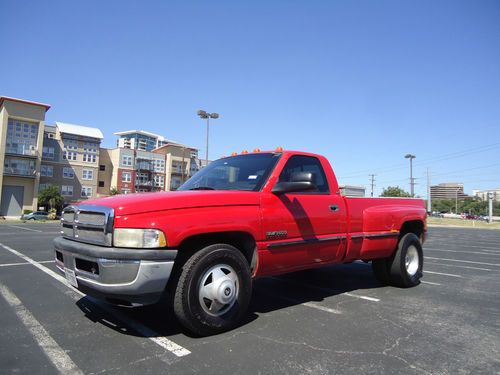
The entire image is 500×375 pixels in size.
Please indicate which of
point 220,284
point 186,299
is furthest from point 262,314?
point 186,299

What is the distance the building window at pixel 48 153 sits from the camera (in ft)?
187

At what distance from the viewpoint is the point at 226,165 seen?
4965mm

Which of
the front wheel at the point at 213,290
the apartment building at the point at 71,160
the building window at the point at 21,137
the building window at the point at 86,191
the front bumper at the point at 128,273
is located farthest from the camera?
the building window at the point at 86,191

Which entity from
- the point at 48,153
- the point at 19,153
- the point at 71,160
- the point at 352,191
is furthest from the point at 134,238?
the point at 71,160

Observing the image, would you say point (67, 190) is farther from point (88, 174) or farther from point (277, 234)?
point (277, 234)

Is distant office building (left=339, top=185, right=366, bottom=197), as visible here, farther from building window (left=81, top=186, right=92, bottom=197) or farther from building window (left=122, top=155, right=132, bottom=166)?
building window (left=122, top=155, right=132, bottom=166)

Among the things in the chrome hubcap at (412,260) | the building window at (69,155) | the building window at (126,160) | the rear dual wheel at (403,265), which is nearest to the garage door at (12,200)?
the building window at (69,155)

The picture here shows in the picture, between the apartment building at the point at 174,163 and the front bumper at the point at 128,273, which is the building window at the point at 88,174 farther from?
the front bumper at the point at 128,273

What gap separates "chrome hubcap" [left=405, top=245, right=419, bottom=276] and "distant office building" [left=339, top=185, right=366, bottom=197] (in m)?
1.34

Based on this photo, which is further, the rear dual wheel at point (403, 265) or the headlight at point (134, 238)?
the rear dual wheel at point (403, 265)

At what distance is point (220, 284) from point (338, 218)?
2.05m

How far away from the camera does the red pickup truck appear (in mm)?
3188

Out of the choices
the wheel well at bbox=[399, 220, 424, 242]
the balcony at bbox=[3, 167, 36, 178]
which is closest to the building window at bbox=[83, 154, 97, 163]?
the balcony at bbox=[3, 167, 36, 178]

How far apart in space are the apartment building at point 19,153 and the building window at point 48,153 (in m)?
3.56
